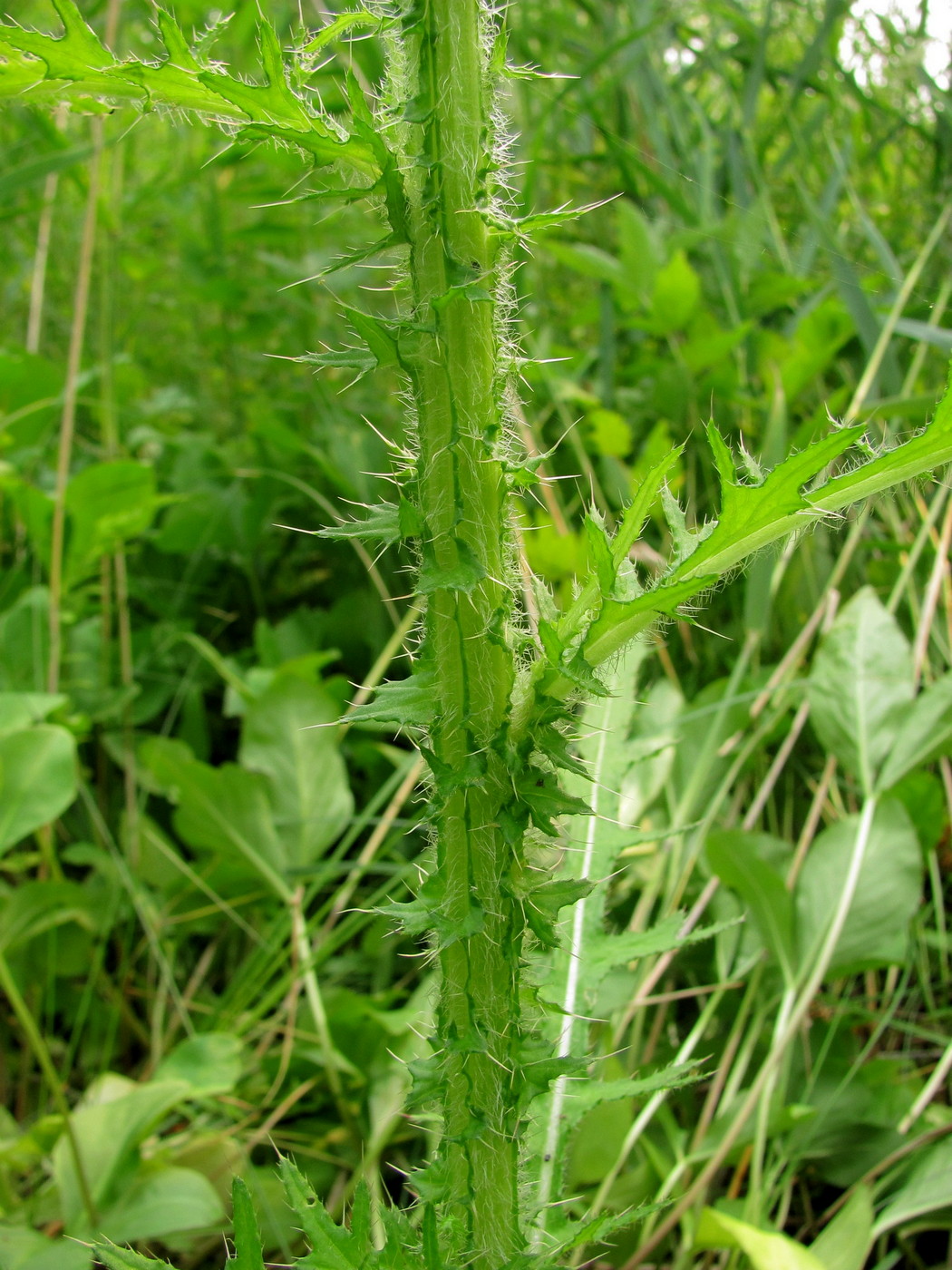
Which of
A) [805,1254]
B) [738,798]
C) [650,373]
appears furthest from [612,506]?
[805,1254]

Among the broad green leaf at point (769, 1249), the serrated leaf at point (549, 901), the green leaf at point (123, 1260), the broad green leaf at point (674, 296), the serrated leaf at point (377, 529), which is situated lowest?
the broad green leaf at point (769, 1249)

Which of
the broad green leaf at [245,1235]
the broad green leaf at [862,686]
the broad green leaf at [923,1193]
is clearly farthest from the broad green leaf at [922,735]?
the broad green leaf at [245,1235]

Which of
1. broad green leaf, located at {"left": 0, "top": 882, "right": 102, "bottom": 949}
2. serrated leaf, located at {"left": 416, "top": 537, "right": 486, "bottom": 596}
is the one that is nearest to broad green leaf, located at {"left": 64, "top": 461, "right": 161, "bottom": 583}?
broad green leaf, located at {"left": 0, "top": 882, "right": 102, "bottom": 949}

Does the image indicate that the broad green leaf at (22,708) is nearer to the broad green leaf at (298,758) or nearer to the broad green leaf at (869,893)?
the broad green leaf at (298,758)

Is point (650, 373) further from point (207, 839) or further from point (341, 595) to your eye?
point (207, 839)

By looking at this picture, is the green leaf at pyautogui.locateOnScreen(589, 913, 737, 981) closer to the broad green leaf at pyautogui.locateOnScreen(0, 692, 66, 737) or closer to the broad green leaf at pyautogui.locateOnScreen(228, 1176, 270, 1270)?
the broad green leaf at pyautogui.locateOnScreen(228, 1176, 270, 1270)

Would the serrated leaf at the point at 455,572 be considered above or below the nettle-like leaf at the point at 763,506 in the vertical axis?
below

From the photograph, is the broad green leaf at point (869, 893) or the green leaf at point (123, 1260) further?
the broad green leaf at point (869, 893)
